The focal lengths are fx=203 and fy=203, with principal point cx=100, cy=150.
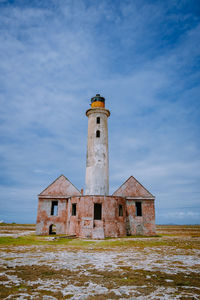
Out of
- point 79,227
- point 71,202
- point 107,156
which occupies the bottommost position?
point 79,227

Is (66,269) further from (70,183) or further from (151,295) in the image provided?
(70,183)

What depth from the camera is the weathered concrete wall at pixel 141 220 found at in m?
22.7

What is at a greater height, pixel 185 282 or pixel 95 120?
pixel 95 120

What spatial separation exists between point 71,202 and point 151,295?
17786 millimetres

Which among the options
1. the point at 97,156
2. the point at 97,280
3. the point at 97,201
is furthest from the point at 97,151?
the point at 97,280

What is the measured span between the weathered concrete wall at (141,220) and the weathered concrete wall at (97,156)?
12.5 feet

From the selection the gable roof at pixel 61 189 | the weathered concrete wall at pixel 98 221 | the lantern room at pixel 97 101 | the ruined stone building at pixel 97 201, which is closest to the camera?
the weathered concrete wall at pixel 98 221

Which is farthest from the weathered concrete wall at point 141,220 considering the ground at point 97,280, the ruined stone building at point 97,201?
the ground at point 97,280

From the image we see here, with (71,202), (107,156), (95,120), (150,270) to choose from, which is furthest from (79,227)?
(150,270)

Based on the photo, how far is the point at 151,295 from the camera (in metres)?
4.34

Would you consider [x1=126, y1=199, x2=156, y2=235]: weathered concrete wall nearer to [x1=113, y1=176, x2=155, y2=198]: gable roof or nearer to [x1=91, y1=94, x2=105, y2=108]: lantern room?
[x1=113, y1=176, x2=155, y2=198]: gable roof

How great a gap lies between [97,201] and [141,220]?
701cm

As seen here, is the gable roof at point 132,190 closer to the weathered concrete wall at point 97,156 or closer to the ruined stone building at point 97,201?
the ruined stone building at point 97,201

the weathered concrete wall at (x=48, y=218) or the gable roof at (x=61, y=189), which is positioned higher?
the gable roof at (x=61, y=189)
